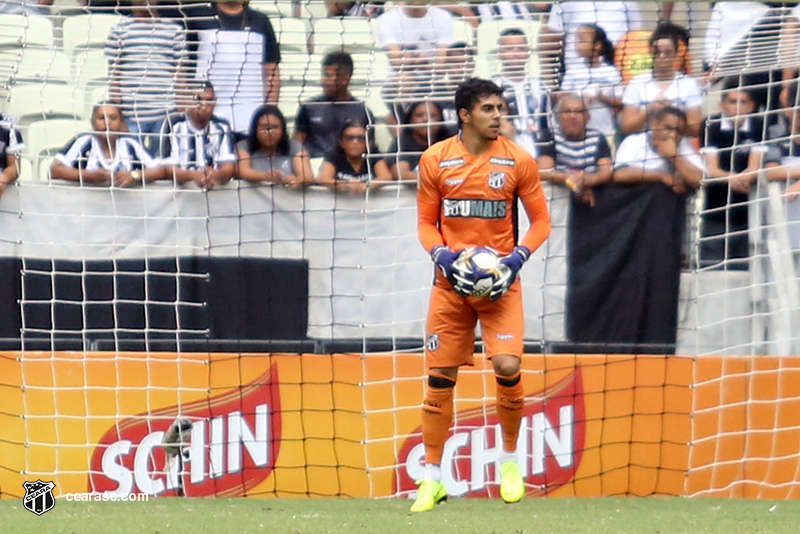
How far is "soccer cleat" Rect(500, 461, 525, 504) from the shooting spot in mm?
5994

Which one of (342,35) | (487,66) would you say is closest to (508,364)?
(487,66)

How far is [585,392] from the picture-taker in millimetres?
7609

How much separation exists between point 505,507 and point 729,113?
287 cm

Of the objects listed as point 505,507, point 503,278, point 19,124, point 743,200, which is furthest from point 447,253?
point 19,124

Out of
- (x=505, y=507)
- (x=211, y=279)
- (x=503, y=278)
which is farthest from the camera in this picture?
(x=211, y=279)

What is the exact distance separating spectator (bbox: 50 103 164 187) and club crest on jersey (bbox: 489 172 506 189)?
253 centimetres

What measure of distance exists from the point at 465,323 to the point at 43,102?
319 cm

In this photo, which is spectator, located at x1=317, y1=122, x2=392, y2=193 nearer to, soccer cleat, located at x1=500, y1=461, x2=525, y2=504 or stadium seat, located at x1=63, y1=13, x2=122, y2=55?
stadium seat, located at x1=63, y1=13, x2=122, y2=55

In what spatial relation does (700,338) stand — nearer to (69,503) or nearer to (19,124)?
(69,503)

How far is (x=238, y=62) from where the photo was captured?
25.0 feet

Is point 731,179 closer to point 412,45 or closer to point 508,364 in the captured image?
point 412,45

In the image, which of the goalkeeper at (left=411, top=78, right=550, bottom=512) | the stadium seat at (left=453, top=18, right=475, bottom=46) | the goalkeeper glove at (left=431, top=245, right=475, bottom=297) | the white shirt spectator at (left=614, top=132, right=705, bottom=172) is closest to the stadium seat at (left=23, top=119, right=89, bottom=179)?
the stadium seat at (left=453, top=18, right=475, bottom=46)

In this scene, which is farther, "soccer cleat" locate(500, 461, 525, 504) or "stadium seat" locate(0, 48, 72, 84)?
"stadium seat" locate(0, 48, 72, 84)

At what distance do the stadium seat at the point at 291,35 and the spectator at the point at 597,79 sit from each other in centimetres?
163
